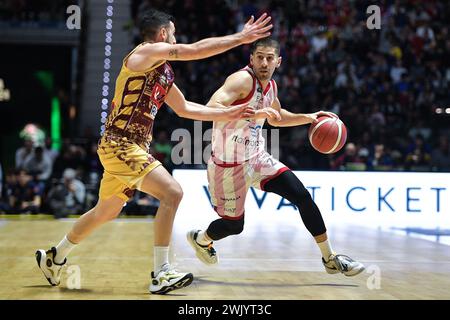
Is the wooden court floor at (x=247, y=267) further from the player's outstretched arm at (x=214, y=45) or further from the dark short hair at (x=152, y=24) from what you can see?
the dark short hair at (x=152, y=24)

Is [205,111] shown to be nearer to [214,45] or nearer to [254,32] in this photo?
[214,45]

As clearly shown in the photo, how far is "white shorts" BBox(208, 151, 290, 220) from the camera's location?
6.35m

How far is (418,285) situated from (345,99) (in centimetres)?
1068

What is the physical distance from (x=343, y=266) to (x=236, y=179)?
1.17 metres

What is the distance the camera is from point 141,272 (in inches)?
250

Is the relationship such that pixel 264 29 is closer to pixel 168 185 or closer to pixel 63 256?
pixel 168 185

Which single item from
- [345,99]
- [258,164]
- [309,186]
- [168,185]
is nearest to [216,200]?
[258,164]

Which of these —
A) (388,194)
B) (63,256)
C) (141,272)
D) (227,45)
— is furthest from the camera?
(388,194)

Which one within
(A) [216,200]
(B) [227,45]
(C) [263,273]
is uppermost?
(B) [227,45]

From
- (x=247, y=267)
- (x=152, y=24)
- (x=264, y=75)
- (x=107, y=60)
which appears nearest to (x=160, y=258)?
(x=152, y=24)

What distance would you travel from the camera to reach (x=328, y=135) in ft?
20.4

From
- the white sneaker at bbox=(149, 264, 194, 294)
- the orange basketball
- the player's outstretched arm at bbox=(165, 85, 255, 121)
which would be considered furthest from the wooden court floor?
the player's outstretched arm at bbox=(165, 85, 255, 121)

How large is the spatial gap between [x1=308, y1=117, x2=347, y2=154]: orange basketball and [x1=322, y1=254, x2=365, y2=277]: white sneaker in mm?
889

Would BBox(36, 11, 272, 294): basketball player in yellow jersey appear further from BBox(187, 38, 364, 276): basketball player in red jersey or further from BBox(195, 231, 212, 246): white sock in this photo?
BBox(195, 231, 212, 246): white sock
